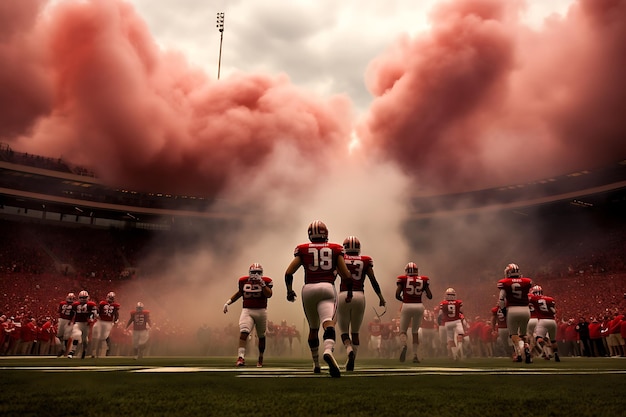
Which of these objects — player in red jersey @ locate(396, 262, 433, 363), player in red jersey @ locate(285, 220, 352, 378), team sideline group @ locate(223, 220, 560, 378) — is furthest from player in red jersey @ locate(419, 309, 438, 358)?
player in red jersey @ locate(285, 220, 352, 378)

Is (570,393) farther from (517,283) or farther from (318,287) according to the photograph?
(517,283)

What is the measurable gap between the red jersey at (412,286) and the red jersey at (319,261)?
17.0 ft

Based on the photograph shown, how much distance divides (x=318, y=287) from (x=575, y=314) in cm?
2379

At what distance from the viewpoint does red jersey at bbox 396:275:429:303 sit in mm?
11414

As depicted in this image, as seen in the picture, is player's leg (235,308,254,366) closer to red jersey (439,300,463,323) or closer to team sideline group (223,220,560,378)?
team sideline group (223,220,560,378)

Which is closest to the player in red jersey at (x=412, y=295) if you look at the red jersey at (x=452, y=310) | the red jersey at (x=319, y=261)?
the red jersey at (x=452, y=310)

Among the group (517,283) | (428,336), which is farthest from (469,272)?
(517,283)

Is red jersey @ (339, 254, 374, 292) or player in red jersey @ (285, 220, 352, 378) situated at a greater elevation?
red jersey @ (339, 254, 374, 292)

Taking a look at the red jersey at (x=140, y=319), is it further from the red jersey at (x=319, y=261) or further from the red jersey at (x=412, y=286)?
the red jersey at (x=319, y=261)

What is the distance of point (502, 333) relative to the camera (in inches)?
575

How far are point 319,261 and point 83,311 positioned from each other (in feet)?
32.8

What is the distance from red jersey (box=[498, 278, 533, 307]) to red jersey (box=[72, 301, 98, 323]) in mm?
10959

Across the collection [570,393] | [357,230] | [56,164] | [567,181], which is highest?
[56,164]

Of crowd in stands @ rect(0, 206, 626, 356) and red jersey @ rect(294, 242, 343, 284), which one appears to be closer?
red jersey @ rect(294, 242, 343, 284)
